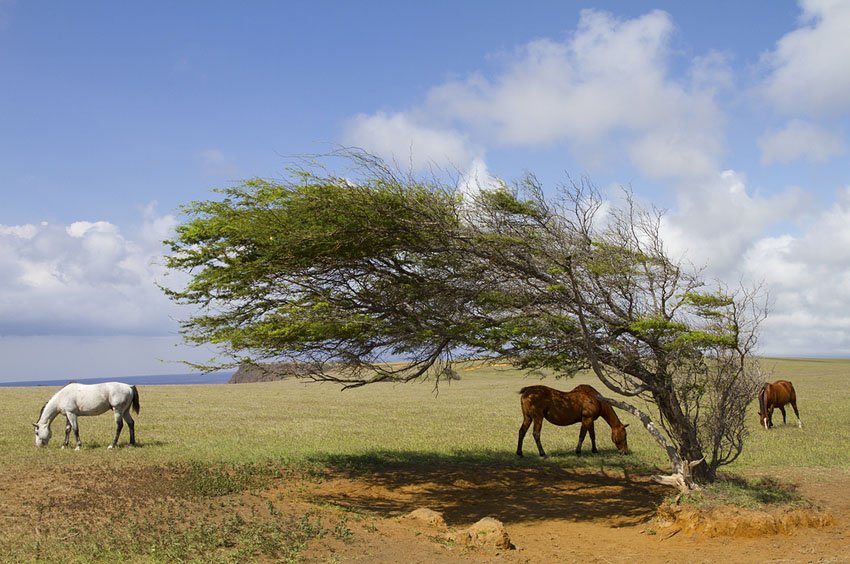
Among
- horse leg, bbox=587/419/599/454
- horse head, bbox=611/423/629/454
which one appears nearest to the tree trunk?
horse head, bbox=611/423/629/454

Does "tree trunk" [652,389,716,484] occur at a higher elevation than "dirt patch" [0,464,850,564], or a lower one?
higher

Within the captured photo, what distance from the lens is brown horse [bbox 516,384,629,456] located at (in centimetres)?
1970

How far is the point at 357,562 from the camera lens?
9812 millimetres

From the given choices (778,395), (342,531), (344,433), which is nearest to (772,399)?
(778,395)

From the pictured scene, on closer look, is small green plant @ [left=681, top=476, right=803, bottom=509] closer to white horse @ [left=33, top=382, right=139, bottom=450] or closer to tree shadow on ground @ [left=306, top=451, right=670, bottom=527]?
tree shadow on ground @ [left=306, top=451, right=670, bottom=527]

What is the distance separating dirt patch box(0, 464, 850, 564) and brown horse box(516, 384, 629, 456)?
3058 millimetres

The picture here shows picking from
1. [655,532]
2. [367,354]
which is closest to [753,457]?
[655,532]

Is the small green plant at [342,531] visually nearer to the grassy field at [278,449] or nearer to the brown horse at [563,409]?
the grassy field at [278,449]

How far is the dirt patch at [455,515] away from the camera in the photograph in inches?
433

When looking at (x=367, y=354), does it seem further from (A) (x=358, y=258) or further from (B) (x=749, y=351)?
(B) (x=749, y=351)

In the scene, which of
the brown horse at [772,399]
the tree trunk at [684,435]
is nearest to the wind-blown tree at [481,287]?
the tree trunk at [684,435]

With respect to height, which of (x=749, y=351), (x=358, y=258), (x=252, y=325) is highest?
(x=358, y=258)

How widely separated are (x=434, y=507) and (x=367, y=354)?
3.76 m

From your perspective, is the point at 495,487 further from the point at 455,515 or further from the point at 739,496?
the point at 739,496
